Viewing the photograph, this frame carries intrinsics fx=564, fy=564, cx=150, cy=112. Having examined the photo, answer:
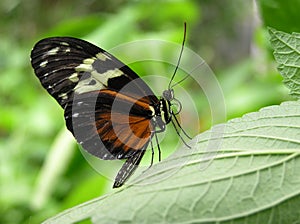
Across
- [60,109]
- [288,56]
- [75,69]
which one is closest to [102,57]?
[75,69]

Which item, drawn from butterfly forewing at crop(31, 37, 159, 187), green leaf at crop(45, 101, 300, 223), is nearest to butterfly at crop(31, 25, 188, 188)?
butterfly forewing at crop(31, 37, 159, 187)

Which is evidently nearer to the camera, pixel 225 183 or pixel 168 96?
pixel 225 183

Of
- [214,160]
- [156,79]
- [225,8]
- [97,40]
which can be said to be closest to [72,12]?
[225,8]

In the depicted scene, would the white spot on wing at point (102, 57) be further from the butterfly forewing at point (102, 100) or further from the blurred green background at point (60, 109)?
the blurred green background at point (60, 109)

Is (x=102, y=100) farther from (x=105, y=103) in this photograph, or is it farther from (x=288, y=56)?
(x=288, y=56)

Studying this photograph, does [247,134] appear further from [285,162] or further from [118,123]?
[118,123]
